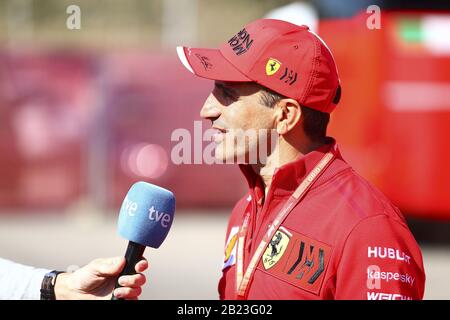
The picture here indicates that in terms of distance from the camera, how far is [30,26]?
24.7 m

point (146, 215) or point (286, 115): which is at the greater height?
point (286, 115)

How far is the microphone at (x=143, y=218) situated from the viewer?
3.19m

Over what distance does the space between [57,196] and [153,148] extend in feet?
5.24

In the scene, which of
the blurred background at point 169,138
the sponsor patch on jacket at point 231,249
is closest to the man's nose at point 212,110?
the sponsor patch on jacket at point 231,249

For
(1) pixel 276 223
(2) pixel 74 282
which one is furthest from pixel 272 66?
(2) pixel 74 282

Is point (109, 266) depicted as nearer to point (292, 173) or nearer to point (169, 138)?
point (292, 173)

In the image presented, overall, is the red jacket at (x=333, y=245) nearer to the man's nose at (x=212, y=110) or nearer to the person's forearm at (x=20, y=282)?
the man's nose at (x=212, y=110)

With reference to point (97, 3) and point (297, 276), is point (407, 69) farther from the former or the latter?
point (97, 3)

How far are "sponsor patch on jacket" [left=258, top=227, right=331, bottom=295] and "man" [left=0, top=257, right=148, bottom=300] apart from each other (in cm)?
43

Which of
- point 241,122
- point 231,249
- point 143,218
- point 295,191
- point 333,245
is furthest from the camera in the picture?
point 231,249

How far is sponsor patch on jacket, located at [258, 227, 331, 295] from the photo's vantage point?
3.11 meters

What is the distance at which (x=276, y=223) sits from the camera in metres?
3.28

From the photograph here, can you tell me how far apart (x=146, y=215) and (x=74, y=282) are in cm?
35

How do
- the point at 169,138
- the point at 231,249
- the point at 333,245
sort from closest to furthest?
the point at 333,245 < the point at 231,249 < the point at 169,138
